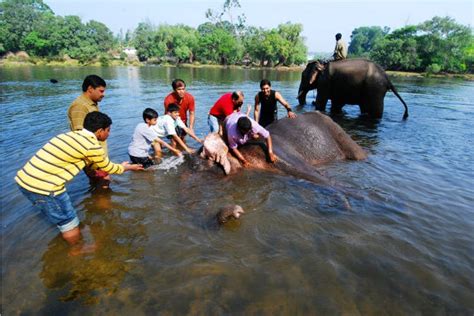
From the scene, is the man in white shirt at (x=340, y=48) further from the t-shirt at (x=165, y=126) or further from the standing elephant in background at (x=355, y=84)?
the t-shirt at (x=165, y=126)

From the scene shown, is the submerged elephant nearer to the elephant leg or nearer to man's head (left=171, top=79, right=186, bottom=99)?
man's head (left=171, top=79, right=186, bottom=99)

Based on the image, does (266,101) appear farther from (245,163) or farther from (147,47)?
(147,47)

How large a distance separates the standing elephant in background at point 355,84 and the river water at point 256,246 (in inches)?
205

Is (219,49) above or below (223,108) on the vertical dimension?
above

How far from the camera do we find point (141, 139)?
6.19 meters

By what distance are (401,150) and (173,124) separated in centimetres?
617

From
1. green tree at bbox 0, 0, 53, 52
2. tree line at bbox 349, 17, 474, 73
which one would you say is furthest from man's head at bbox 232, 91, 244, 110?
green tree at bbox 0, 0, 53, 52

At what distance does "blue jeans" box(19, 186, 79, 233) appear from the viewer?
140 inches

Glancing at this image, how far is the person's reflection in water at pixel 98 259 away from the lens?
10.4 feet

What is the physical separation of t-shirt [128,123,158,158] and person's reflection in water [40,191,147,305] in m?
1.62

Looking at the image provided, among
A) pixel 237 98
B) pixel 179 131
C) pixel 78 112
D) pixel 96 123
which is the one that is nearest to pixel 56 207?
pixel 96 123

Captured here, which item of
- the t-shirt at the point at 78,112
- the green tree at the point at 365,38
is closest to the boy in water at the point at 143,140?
the t-shirt at the point at 78,112

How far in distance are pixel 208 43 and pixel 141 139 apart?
71.9m

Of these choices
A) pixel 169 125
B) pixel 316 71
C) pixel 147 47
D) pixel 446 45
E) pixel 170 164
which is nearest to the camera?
pixel 170 164
